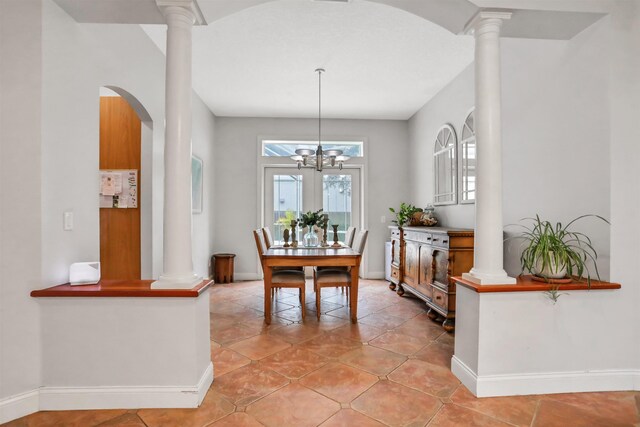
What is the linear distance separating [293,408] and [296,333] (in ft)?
3.84

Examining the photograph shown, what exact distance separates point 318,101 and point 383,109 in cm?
110

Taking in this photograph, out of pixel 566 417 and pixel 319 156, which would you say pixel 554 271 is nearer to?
pixel 566 417

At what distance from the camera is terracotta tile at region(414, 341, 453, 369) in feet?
8.19

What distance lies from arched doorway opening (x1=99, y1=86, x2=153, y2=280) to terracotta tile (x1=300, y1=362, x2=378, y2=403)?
189 centimetres

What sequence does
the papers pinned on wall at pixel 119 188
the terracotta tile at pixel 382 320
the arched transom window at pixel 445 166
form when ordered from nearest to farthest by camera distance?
1. the papers pinned on wall at pixel 119 188
2. the terracotta tile at pixel 382 320
3. the arched transom window at pixel 445 166

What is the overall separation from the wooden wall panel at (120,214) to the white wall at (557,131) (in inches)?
138

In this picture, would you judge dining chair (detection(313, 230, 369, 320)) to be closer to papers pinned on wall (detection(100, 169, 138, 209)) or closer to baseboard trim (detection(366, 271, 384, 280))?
papers pinned on wall (detection(100, 169, 138, 209))

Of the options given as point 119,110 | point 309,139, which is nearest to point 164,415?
point 119,110

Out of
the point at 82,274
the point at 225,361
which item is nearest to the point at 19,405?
the point at 82,274

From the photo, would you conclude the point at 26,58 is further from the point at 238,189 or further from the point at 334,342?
the point at 238,189

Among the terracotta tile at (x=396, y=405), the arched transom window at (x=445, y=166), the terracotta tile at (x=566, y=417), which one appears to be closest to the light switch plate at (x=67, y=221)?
the terracotta tile at (x=396, y=405)

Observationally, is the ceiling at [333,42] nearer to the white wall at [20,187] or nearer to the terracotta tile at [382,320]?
the white wall at [20,187]

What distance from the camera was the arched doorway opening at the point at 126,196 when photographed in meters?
3.09

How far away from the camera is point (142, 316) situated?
1.91m
